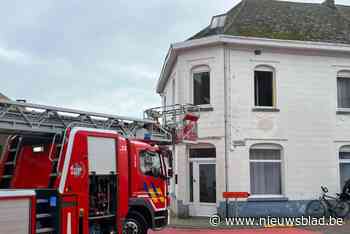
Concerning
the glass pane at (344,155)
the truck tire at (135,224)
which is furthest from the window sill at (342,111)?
the truck tire at (135,224)

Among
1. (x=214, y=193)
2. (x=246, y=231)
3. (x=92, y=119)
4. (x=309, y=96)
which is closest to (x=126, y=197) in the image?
(x=92, y=119)

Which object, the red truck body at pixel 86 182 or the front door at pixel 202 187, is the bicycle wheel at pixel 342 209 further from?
the red truck body at pixel 86 182

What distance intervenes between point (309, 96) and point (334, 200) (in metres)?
4.46

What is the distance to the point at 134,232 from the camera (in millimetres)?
12336

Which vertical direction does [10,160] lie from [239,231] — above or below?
above

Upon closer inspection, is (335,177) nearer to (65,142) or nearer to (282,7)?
(282,7)

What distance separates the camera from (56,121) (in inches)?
420

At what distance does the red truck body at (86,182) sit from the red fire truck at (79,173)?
0.02m

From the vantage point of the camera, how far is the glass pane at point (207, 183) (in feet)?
65.9

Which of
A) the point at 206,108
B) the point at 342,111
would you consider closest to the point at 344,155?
the point at 342,111

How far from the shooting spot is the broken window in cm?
2072

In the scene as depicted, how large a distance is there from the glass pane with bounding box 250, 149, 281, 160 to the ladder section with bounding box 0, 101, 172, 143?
766 centimetres

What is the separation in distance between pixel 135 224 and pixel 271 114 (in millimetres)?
9837

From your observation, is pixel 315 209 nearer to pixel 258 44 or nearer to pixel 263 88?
pixel 263 88
